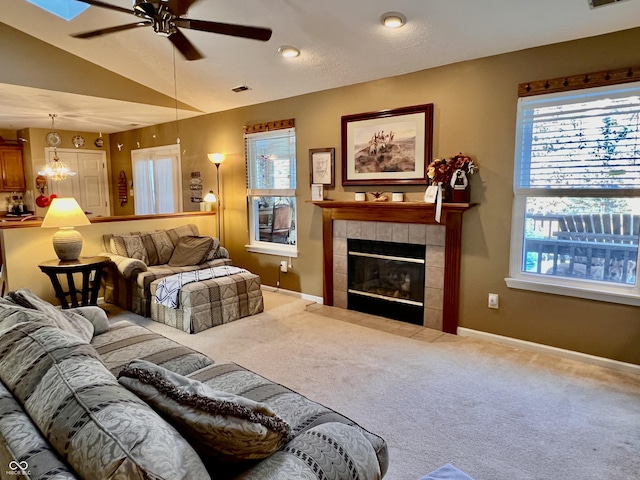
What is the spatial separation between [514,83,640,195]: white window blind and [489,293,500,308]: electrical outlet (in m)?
0.93

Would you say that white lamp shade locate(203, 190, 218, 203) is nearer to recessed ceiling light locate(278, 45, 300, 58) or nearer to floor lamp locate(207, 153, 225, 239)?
floor lamp locate(207, 153, 225, 239)

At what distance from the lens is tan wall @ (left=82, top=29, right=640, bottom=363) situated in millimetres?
3092

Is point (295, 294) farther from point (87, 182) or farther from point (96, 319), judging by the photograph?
point (87, 182)

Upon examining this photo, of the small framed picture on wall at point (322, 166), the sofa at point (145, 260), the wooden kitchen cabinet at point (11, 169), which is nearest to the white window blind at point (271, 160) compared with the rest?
the small framed picture on wall at point (322, 166)

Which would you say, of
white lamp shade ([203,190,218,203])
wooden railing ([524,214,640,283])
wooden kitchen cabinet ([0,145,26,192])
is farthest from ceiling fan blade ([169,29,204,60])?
wooden kitchen cabinet ([0,145,26,192])

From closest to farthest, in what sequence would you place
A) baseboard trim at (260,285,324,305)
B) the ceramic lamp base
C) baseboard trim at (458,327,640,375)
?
baseboard trim at (458,327,640,375)
the ceramic lamp base
baseboard trim at (260,285,324,305)

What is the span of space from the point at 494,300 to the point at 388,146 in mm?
A: 1803

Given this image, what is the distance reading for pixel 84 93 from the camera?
4.86 meters

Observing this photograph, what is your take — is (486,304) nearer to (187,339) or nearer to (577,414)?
(577,414)

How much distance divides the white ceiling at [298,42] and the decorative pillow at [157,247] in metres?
1.81

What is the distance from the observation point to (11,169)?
723 centimetres

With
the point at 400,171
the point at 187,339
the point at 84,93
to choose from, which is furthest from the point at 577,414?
the point at 84,93

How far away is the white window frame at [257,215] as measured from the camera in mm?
5215

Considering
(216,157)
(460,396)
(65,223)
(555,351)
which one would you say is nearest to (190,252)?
(65,223)
